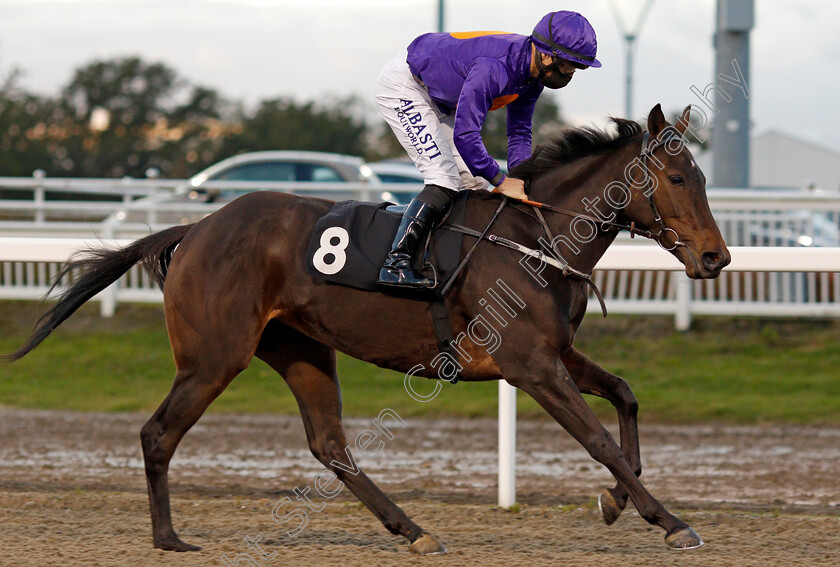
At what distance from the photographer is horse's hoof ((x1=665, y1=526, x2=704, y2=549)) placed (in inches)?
140

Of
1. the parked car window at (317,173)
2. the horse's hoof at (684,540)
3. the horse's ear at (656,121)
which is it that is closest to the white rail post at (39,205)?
the parked car window at (317,173)

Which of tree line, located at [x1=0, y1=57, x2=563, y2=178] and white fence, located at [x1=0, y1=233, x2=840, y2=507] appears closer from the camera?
white fence, located at [x1=0, y1=233, x2=840, y2=507]

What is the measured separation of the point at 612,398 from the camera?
406 centimetres

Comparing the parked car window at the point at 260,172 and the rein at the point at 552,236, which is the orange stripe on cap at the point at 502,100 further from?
the parked car window at the point at 260,172

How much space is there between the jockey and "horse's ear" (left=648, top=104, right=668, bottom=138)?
278mm

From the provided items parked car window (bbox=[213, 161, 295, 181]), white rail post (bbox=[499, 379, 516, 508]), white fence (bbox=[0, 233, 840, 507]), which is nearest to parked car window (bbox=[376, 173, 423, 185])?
parked car window (bbox=[213, 161, 295, 181])

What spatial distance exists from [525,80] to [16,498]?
10.1 feet

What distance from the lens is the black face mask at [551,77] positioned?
384cm

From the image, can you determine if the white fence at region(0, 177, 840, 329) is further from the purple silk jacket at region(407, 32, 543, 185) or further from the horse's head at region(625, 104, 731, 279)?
the horse's head at region(625, 104, 731, 279)

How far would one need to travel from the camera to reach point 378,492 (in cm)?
410

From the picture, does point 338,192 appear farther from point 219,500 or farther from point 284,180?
point 219,500

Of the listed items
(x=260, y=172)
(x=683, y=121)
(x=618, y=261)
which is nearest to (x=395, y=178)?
(x=260, y=172)

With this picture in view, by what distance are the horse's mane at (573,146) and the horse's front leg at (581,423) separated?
0.78 m

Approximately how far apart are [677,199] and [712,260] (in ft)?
0.85
